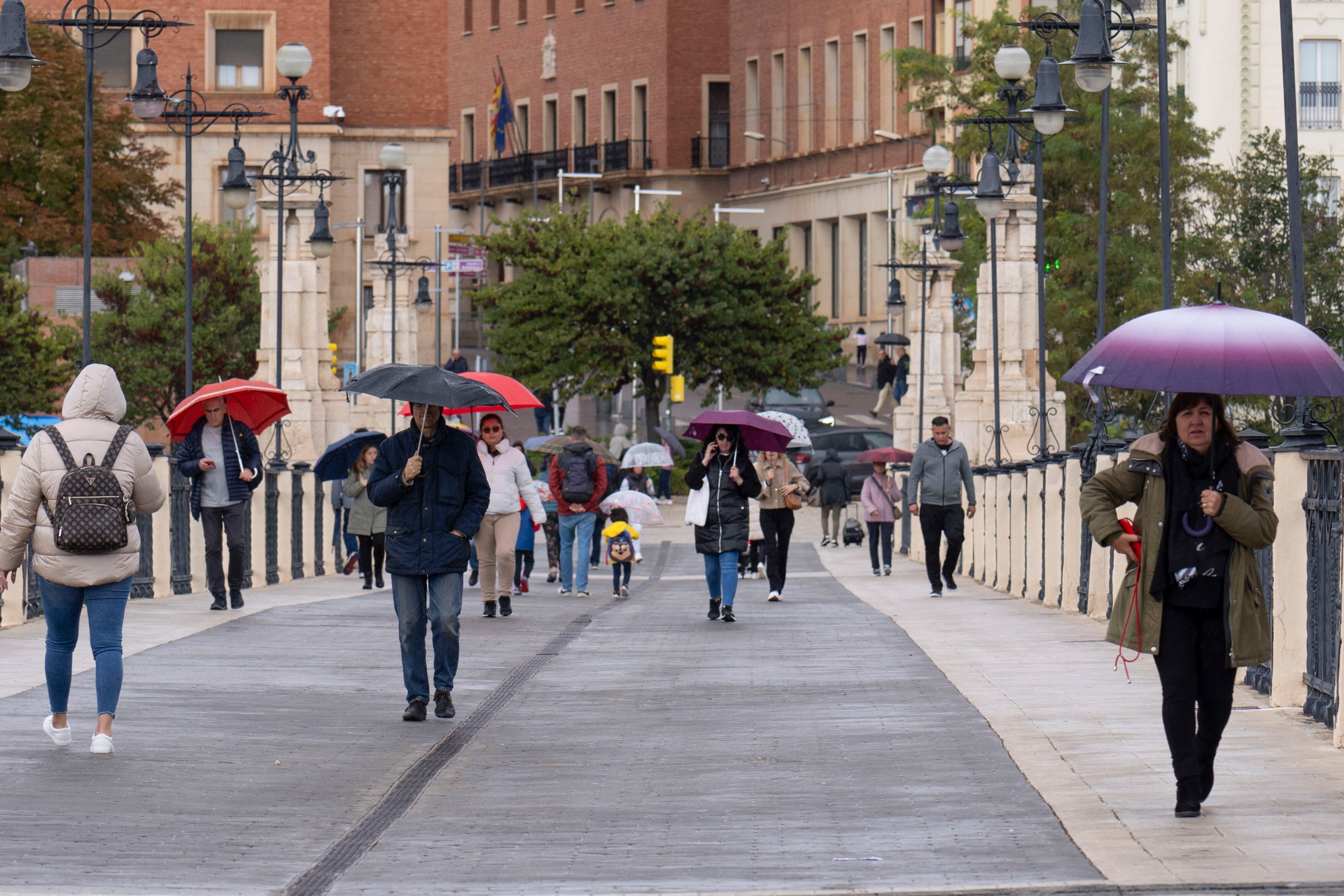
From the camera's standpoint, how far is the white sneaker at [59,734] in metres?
11.0

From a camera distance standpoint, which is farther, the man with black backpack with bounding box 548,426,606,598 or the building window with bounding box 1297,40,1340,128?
the building window with bounding box 1297,40,1340,128

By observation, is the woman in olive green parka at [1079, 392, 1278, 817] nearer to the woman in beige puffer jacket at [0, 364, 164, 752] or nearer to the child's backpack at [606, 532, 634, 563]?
the woman in beige puffer jacket at [0, 364, 164, 752]

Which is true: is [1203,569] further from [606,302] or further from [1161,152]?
[606,302]

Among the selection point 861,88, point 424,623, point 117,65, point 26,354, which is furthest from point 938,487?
point 117,65

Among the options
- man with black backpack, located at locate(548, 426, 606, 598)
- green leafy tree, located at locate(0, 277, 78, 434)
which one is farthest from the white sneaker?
green leafy tree, located at locate(0, 277, 78, 434)

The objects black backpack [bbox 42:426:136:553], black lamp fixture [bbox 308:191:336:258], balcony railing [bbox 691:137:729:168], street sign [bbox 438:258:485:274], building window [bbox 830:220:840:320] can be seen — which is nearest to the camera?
black backpack [bbox 42:426:136:553]

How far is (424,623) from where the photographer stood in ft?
41.7

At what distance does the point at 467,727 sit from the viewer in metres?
12.5

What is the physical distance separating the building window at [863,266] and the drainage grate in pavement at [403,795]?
67.4 m

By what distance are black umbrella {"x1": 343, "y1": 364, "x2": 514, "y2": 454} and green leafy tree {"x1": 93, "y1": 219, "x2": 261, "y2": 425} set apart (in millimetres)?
47952

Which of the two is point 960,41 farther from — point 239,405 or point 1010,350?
point 239,405

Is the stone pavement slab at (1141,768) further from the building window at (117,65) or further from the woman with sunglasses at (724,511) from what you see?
the building window at (117,65)

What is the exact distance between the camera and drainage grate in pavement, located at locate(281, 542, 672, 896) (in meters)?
8.30

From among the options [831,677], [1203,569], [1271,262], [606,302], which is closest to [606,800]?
[1203,569]
